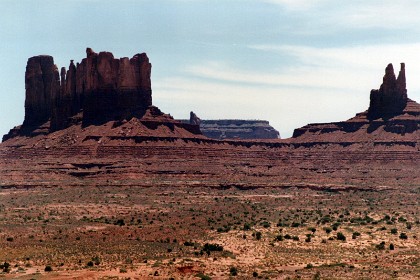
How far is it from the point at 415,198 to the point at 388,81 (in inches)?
1706

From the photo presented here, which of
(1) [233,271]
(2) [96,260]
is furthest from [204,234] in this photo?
(1) [233,271]

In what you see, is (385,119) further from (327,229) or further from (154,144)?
(327,229)

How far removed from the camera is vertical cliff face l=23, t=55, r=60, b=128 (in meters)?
140

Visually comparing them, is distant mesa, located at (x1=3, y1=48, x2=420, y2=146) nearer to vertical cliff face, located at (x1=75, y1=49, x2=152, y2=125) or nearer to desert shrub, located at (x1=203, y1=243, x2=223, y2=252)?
vertical cliff face, located at (x1=75, y1=49, x2=152, y2=125)

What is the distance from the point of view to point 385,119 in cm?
12606

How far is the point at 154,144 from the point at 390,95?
4158 centimetres

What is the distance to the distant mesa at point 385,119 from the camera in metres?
121

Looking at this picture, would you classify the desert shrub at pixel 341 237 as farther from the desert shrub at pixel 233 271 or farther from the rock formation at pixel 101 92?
the rock formation at pixel 101 92

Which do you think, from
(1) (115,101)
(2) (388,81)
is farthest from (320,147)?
(1) (115,101)

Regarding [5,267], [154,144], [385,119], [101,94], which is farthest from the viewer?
[385,119]

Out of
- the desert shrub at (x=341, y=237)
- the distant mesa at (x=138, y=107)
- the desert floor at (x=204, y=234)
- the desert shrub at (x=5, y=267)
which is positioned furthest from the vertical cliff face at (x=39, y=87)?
the desert shrub at (x=5, y=267)

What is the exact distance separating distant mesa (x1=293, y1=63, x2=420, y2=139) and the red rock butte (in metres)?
0.17

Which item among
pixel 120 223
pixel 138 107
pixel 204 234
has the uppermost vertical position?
pixel 138 107

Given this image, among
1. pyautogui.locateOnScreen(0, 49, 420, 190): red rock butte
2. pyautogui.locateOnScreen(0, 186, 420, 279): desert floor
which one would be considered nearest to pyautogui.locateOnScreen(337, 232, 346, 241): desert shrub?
pyautogui.locateOnScreen(0, 186, 420, 279): desert floor
